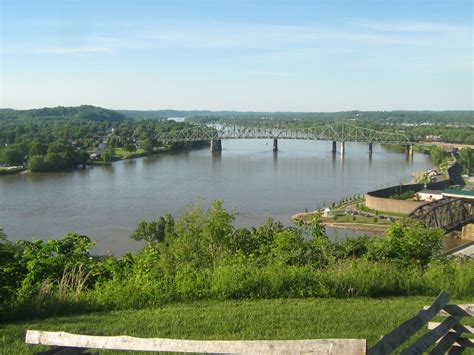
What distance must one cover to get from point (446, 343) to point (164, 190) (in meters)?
25.3

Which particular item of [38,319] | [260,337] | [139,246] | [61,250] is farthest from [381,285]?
[139,246]

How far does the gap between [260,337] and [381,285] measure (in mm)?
1426

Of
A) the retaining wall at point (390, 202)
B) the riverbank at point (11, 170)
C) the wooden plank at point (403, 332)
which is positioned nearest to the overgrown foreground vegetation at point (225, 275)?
the wooden plank at point (403, 332)

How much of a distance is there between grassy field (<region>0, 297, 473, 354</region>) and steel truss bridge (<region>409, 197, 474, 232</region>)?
1601 centimetres

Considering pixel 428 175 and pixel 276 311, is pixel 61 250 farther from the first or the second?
pixel 428 175

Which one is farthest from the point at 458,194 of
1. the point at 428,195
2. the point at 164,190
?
the point at 164,190

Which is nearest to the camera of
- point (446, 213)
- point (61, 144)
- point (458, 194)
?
point (446, 213)

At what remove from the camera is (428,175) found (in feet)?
108

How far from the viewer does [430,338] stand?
2066 millimetres

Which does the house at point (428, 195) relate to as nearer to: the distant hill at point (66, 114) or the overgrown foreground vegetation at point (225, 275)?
the overgrown foreground vegetation at point (225, 275)

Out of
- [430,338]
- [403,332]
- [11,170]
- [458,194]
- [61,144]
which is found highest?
[403,332]

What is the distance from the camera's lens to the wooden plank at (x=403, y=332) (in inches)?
65.9

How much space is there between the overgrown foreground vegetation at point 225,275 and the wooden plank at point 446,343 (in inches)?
58.8

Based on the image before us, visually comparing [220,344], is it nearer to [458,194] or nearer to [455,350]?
[455,350]
